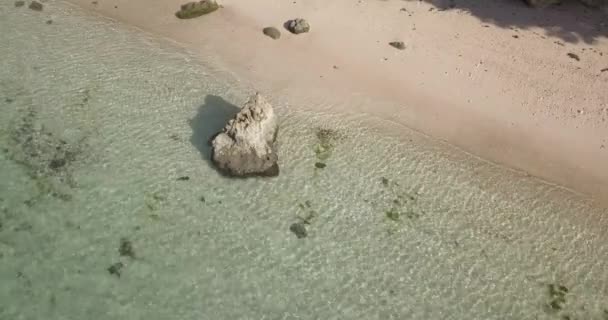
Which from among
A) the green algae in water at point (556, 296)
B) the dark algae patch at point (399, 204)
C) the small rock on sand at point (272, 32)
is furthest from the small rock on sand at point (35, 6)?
the green algae in water at point (556, 296)

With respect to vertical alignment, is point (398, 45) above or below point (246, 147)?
above

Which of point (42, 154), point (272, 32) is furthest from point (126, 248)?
point (272, 32)

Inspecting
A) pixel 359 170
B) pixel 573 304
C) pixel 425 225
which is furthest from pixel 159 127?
pixel 573 304

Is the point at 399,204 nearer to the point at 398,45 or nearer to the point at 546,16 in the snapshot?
the point at 398,45

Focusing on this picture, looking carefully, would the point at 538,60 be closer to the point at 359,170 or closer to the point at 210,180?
the point at 359,170

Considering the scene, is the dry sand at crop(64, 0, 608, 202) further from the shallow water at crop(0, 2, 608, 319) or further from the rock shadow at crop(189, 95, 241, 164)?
the rock shadow at crop(189, 95, 241, 164)

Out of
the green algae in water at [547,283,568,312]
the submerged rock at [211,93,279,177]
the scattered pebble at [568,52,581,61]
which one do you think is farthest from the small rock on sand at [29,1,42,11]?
the scattered pebble at [568,52,581,61]

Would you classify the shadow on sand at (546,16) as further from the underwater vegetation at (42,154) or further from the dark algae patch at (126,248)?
the dark algae patch at (126,248)
